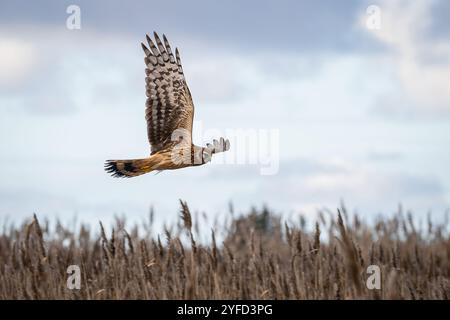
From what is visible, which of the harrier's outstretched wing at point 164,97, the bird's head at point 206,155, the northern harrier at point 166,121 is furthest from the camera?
the harrier's outstretched wing at point 164,97

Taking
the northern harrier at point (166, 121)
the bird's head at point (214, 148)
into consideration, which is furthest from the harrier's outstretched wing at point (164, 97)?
the bird's head at point (214, 148)

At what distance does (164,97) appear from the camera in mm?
7008

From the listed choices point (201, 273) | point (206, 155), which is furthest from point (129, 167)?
point (201, 273)

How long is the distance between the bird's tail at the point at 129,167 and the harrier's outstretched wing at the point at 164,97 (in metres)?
0.33

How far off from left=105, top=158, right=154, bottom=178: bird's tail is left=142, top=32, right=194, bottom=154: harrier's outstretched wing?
33cm

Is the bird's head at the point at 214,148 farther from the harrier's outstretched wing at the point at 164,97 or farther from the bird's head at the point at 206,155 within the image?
the harrier's outstretched wing at the point at 164,97

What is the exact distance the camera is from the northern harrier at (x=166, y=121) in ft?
19.6

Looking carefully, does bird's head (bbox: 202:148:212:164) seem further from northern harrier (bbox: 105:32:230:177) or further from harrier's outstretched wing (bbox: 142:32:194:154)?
harrier's outstretched wing (bbox: 142:32:194:154)
